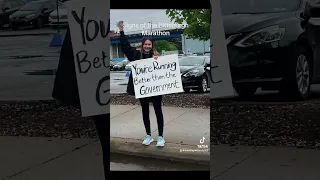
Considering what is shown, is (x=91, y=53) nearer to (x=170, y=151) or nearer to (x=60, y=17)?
(x=170, y=151)

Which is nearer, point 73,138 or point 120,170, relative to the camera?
point 120,170

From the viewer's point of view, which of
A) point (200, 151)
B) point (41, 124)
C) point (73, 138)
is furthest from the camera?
point (41, 124)

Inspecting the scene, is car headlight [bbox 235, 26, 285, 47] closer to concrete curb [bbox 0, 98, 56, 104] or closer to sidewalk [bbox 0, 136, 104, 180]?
sidewalk [bbox 0, 136, 104, 180]

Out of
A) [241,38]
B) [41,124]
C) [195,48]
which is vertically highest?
[195,48]

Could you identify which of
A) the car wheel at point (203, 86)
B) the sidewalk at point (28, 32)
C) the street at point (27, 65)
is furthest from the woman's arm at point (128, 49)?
the street at point (27, 65)

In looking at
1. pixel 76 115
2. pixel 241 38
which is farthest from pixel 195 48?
pixel 76 115

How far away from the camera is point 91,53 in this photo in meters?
3.64

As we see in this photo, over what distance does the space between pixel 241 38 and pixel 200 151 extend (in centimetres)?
346

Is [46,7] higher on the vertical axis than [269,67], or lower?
higher

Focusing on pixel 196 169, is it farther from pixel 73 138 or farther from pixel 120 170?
pixel 73 138

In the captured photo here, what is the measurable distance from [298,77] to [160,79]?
368cm

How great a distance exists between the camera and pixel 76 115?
298 inches

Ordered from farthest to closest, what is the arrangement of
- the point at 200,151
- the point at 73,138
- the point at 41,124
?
the point at 41,124, the point at 73,138, the point at 200,151

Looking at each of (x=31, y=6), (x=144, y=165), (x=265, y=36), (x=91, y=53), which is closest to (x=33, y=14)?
(x=31, y=6)
